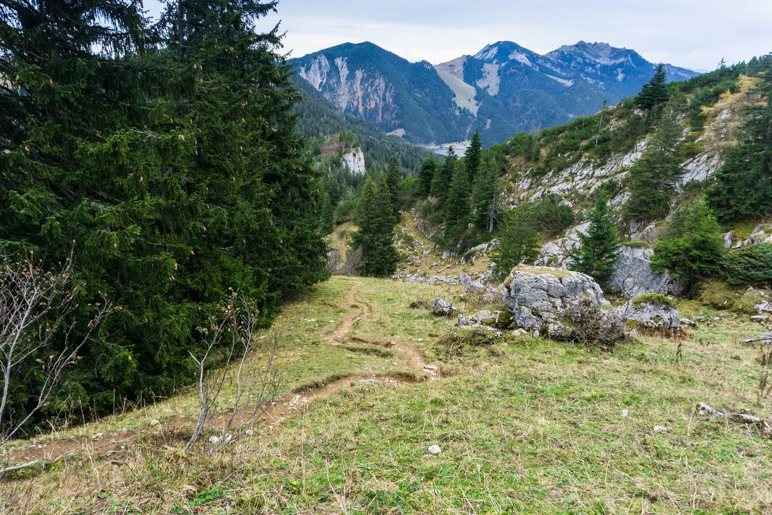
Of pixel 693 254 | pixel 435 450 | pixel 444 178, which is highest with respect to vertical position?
pixel 444 178

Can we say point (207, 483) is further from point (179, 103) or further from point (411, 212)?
point (411, 212)

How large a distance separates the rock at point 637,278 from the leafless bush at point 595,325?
887 cm

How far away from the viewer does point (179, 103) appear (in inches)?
360

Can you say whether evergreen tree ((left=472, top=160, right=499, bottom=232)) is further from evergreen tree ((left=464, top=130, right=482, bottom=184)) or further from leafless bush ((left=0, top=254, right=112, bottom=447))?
leafless bush ((left=0, top=254, right=112, bottom=447))

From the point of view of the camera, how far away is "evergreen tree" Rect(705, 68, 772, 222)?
22484 millimetres

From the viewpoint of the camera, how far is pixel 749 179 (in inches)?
904

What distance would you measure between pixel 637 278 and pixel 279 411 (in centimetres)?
1881

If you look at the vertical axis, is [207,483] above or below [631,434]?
above

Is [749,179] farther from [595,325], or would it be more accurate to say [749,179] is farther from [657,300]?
[595,325]

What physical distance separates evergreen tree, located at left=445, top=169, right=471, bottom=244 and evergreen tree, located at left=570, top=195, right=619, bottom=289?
28.4 metres

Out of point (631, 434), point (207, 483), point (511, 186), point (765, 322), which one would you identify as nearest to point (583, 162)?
point (511, 186)

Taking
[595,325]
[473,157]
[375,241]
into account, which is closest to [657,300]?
[595,325]

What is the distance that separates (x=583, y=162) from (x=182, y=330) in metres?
50.1

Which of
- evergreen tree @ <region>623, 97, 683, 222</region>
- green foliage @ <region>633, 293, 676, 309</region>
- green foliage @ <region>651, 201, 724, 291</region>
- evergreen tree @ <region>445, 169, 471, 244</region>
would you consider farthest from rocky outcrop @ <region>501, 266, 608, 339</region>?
evergreen tree @ <region>445, 169, 471, 244</region>
